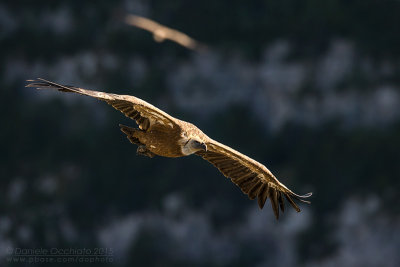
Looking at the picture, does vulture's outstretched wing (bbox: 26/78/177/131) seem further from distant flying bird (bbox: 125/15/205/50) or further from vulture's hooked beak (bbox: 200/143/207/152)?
distant flying bird (bbox: 125/15/205/50)

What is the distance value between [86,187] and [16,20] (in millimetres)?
9684

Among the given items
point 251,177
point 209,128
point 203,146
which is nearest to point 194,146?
point 203,146

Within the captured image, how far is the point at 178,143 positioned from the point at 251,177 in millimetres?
1675

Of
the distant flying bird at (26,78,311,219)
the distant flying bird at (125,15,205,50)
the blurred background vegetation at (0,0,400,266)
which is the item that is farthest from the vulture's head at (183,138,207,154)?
the blurred background vegetation at (0,0,400,266)

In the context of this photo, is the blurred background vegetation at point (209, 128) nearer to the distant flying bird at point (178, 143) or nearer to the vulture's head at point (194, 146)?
the distant flying bird at point (178, 143)

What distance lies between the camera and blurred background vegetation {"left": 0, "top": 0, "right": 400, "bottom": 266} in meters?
35.3

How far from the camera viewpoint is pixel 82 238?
3581cm

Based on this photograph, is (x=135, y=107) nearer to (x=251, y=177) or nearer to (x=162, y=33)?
(x=251, y=177)

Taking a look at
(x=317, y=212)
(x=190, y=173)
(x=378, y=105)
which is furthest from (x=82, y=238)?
(x=378, y=105)

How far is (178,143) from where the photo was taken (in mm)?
13047

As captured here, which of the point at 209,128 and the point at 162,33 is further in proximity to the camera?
the point at 209,128

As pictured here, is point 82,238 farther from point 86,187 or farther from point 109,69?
point 109,69

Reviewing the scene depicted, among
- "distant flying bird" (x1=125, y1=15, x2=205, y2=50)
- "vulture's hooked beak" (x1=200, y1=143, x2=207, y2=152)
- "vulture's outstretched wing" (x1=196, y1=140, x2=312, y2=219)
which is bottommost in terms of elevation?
"vulture's outstretched wing" (x1=196, y1=140, x2=312, y2=219)

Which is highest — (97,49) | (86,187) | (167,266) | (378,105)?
(97,49)
